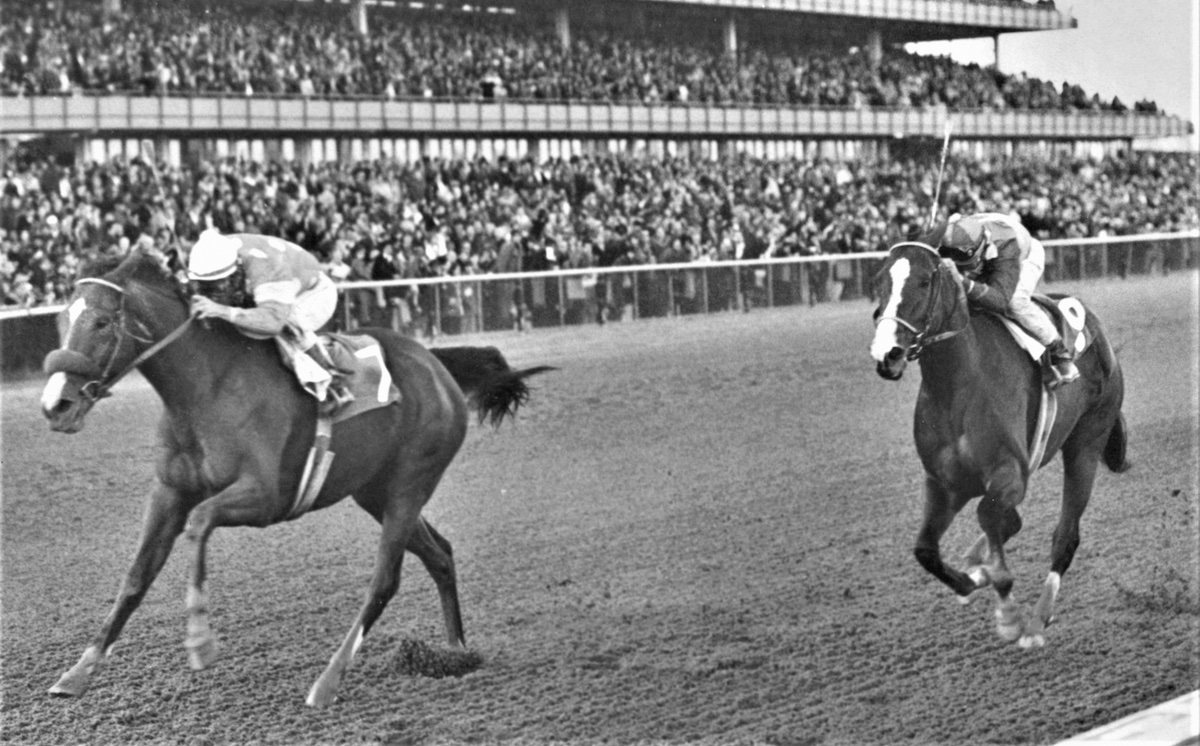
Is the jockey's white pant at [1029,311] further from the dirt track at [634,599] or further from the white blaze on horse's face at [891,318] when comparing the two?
the dirt track at [634,599]

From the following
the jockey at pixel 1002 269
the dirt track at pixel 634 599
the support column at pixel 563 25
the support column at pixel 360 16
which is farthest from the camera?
the support column at pixel 563 25

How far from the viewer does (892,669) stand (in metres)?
5.12

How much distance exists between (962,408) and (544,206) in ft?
39.5

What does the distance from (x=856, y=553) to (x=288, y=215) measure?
890cm

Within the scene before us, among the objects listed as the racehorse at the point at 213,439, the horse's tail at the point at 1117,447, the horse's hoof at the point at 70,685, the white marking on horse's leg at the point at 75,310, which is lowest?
the horse's hoof at the point at 70,685

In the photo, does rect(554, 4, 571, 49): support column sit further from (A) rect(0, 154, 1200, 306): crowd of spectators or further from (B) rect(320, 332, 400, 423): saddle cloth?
(B) rect(320, 332, 400, 423): saddle cloth

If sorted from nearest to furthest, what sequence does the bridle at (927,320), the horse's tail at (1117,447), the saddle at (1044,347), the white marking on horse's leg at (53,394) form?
the white marking on horse's leg at (53,394), the bridle at (927,320), the saddle at (1044,347), the horse's tail at (1117,447)

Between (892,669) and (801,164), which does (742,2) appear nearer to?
(801,164)

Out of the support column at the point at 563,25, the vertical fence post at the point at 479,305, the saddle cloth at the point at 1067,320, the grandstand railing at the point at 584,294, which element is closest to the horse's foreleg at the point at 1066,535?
the saddle cloth at the point at 1067,320

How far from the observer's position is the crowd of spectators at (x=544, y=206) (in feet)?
42.8

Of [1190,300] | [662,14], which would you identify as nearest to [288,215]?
[662,14]

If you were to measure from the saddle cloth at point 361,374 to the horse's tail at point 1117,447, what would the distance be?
314 cm

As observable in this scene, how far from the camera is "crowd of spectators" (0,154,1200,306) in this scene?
514 inches

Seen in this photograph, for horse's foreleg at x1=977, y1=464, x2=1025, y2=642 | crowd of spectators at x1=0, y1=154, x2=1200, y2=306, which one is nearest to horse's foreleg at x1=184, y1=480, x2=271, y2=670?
horse's foreleg at x1=977, y1=464, x2=1025, y2=642
